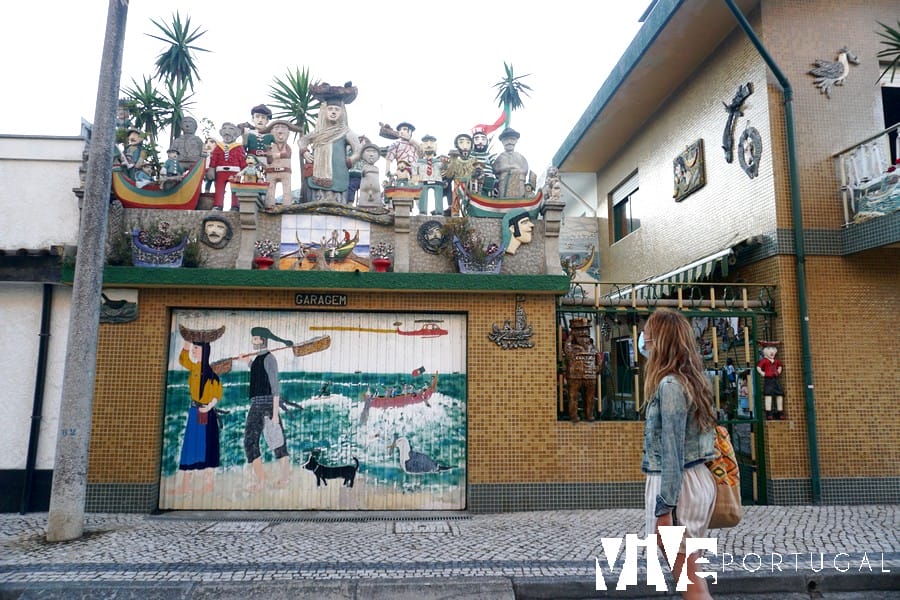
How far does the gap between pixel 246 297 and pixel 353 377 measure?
5.46ft

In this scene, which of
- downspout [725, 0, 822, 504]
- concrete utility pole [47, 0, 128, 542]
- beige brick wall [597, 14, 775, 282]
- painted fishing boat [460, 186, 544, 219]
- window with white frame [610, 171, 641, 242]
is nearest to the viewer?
concrete utility pole [47, 0, 128, 542]

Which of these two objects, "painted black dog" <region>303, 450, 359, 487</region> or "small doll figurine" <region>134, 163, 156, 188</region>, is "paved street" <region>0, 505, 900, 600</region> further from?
"small doll figurine" <region>134, 163, 156, 188</region>

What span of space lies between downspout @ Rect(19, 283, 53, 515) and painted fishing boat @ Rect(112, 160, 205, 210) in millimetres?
1446

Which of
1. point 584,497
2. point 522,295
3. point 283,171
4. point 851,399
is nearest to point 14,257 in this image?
point 283,171

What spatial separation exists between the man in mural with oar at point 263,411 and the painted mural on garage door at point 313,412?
1 centimetres

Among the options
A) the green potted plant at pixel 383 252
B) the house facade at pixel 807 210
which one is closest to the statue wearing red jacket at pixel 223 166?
the green potted plant at pixel 383 252

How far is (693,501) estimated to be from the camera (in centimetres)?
346

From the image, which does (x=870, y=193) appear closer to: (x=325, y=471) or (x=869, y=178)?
(x=869, y=178)

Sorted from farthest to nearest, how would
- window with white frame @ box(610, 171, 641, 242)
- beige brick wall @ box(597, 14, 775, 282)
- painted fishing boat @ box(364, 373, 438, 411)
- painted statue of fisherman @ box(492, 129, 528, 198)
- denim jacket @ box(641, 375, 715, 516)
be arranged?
window with white frame @ box(610, 171, 641, 242), beige brick wall @ box(597, 14, 775, 282), painted statue of fisherman @ box(492, 129, 528, 198), painted fishing boat @ box(364, 373, 438, 411), denim jacket @ box(641, 375, 715, 516)

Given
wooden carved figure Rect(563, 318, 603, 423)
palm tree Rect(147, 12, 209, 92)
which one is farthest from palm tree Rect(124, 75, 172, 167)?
wooden carved figure Rect(563, 318, 603, 423)

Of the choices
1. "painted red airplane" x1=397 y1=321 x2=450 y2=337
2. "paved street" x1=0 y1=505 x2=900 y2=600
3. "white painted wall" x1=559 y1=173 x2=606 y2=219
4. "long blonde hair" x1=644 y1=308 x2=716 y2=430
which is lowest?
"paved street" x1=0 y1=505 x2=900 y2=600

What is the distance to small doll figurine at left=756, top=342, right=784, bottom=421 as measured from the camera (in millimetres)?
7910

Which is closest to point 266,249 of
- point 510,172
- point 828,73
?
point 510,172

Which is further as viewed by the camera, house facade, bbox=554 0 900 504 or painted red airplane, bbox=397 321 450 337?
house facade, bbox=554 0 900 504
